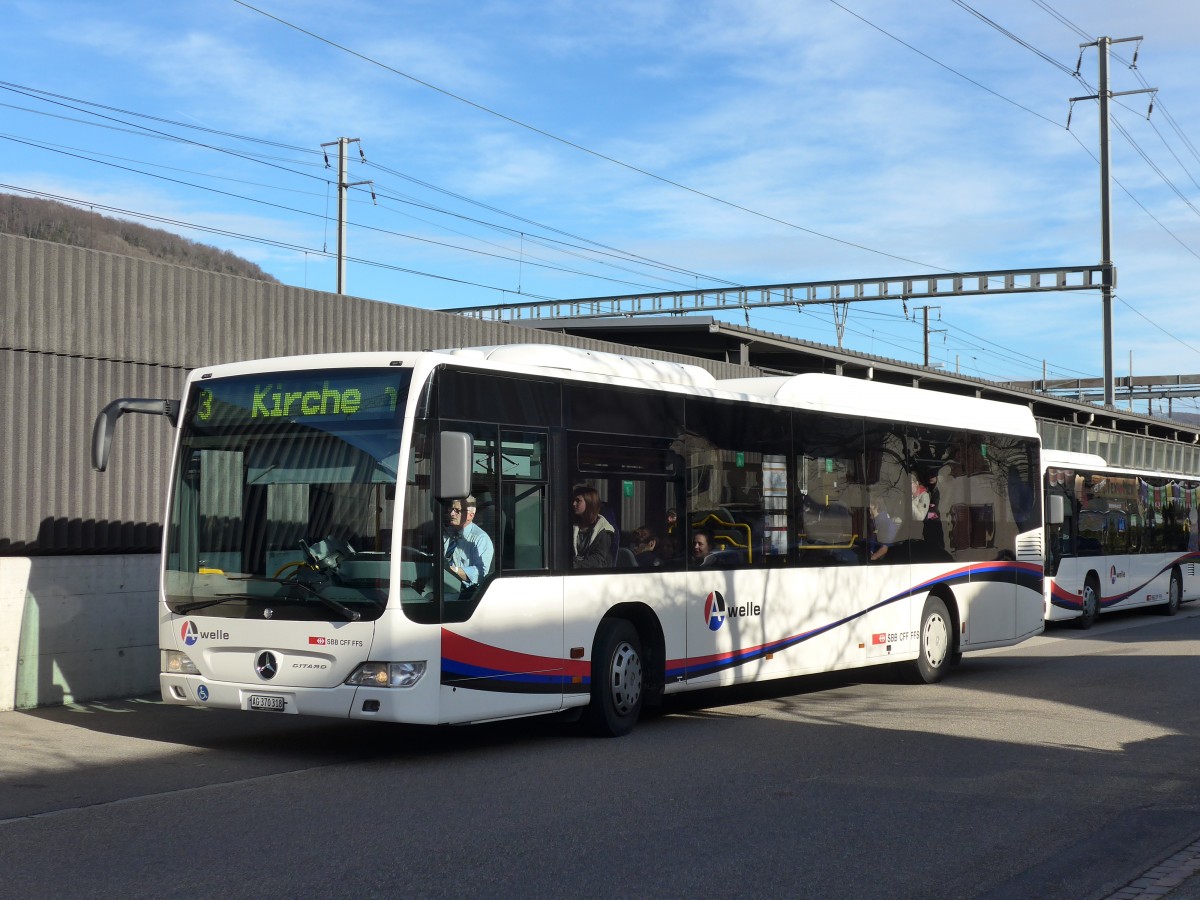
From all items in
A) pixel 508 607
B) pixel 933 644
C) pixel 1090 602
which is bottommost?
pixel 1090 602

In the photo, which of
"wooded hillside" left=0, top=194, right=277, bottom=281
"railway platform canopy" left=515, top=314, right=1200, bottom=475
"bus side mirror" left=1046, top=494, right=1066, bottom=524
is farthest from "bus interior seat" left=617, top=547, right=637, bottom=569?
"wooded hillside" left=0, top=194, right=277, bottom=281

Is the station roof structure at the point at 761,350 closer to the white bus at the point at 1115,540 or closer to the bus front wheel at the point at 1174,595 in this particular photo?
the white bus at the point at 1115,540

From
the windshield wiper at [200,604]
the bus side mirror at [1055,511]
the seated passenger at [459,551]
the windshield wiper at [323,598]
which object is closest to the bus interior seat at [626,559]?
the seated passenger at [459,551]

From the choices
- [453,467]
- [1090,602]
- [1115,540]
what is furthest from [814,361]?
[453,467]

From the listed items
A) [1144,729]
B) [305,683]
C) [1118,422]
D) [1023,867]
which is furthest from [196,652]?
[1118,422]

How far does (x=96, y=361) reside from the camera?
47.2 ft

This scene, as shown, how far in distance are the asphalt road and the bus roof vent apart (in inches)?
117

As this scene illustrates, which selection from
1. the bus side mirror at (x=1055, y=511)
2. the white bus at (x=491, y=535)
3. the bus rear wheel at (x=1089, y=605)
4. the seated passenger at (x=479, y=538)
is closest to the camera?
the white bus at (x=491, y=535)

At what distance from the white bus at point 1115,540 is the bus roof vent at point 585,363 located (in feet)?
40.9

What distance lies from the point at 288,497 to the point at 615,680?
314 centimetres

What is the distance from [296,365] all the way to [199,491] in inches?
48.4

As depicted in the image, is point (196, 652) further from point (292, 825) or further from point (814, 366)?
point (814, 366)

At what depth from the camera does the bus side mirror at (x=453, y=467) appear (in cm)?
966

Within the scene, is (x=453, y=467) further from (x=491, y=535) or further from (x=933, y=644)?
(x=933, y=644)
